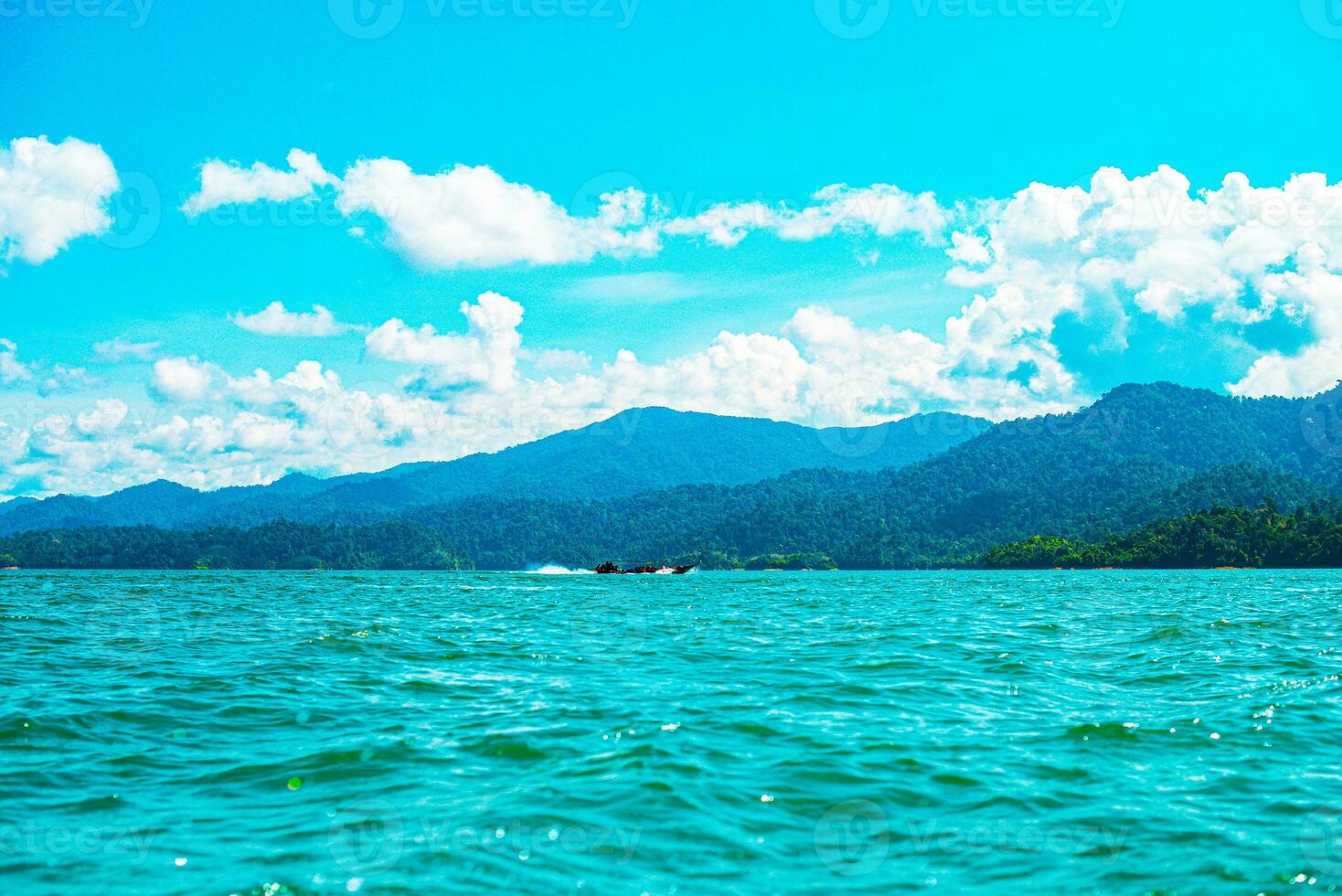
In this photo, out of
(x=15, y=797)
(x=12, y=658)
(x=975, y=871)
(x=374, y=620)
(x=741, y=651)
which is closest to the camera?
(x=975, y=871)

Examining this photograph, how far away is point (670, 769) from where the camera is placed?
1633cm

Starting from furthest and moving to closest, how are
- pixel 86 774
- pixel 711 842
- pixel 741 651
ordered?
1. pixel 741 651
2. pixel 86 774
3. pixel 711 842

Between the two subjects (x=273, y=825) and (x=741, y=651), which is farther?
(x=741, y=651)

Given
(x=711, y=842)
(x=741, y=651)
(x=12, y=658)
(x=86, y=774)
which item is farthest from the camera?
(x=741, y=651)

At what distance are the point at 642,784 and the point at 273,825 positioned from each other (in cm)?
545

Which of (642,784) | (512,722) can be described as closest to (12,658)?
(512,722)

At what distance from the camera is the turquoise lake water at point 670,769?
12023 millimetres

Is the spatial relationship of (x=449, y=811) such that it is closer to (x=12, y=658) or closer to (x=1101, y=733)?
(x=1101, y=733)

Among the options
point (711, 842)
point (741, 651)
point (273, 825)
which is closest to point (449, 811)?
point (273, 825)

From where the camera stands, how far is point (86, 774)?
16.5 metres

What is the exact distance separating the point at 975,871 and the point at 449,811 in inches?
286

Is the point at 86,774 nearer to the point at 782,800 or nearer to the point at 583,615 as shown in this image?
the point at 782,800

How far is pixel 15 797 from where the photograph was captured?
A: 1502 centimetres

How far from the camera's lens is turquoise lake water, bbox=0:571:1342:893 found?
473 inches
